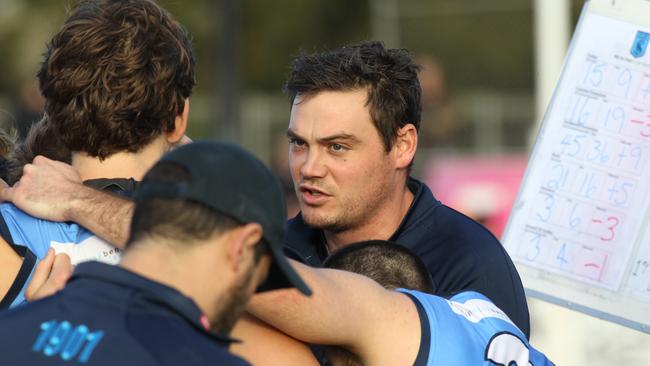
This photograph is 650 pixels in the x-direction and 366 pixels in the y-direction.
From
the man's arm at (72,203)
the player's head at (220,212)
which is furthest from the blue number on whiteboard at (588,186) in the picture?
the player's head at (220,212)

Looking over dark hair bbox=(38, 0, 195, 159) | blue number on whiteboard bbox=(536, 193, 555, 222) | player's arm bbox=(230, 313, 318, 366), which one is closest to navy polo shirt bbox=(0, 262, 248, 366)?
player's arm bbox=(230, 313, 318, 366)

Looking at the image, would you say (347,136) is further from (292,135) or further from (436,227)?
(436,227)

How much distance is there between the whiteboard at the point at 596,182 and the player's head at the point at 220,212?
189 centimetres

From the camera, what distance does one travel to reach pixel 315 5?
75.5ft

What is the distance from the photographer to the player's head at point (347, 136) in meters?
3.88

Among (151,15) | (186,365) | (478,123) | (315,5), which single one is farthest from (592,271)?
(315,5)

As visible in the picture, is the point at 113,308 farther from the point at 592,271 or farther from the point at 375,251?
the point at 592,271

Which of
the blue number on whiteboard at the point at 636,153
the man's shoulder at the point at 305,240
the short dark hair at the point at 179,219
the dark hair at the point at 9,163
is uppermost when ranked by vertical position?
the blue number on whiteboard at the point at 636,153

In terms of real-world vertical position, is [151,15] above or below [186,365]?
above

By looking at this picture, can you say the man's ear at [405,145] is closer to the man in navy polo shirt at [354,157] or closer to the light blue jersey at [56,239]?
the man in navy polo shirt at [354,157]

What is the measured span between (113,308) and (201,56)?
19.7 meters

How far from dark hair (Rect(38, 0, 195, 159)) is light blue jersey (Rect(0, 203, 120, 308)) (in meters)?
0.22

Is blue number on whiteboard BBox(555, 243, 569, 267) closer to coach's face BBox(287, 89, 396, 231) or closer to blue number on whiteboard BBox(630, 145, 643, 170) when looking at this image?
blue number on whiteboard BBox(630, 145, 643, 170)

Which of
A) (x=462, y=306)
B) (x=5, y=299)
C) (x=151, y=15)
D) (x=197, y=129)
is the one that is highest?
(x=151, y=15)
